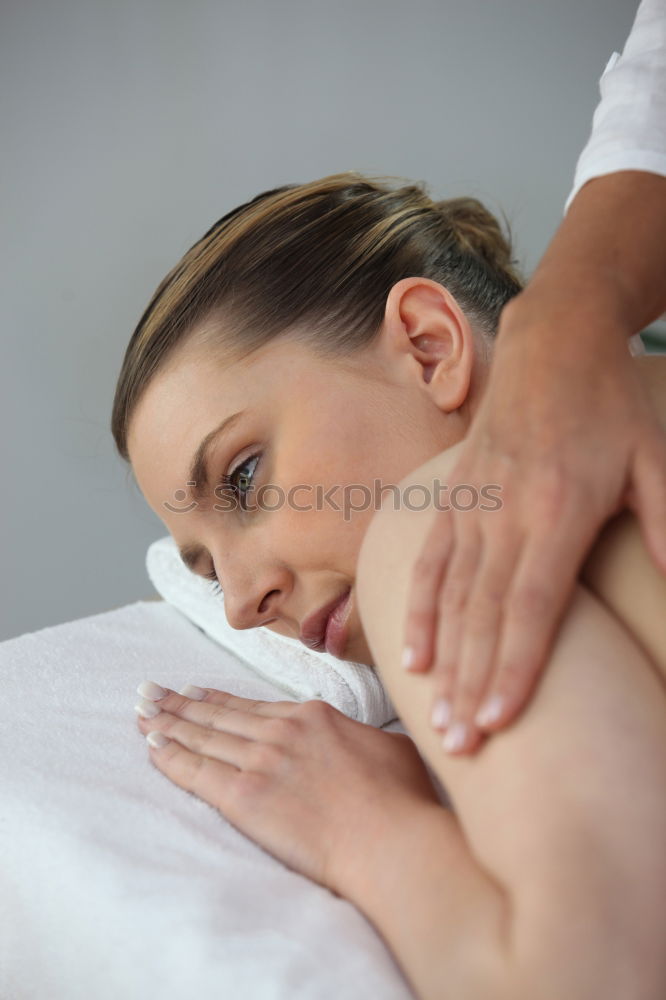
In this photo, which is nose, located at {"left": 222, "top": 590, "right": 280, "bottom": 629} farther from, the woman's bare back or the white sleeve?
the white sleeve

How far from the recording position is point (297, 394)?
1016mm

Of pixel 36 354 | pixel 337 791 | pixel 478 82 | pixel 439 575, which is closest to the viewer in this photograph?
pixel 439 575

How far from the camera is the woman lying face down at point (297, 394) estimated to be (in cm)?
99

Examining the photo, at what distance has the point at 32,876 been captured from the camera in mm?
736

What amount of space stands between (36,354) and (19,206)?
0.33 meters

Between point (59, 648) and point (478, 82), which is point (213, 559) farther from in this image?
point (478, 82)

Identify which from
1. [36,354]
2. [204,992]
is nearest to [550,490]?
[204,992]

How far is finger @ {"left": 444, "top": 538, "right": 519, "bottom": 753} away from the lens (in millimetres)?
577

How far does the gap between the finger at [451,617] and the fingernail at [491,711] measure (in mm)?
31

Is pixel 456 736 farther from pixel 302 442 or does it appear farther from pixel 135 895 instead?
pixel 302 442

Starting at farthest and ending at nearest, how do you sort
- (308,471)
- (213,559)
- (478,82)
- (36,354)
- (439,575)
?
1. (36,354)
2. (478,82)
3. (213,559)
4. (308,471)
5. (439,575)

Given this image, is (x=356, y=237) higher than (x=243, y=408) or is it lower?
higher

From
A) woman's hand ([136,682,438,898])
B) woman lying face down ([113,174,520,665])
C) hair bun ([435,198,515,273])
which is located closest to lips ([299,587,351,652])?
woman lying face down ([113,174,520,665])

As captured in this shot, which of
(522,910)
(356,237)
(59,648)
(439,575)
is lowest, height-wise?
(59,648)
